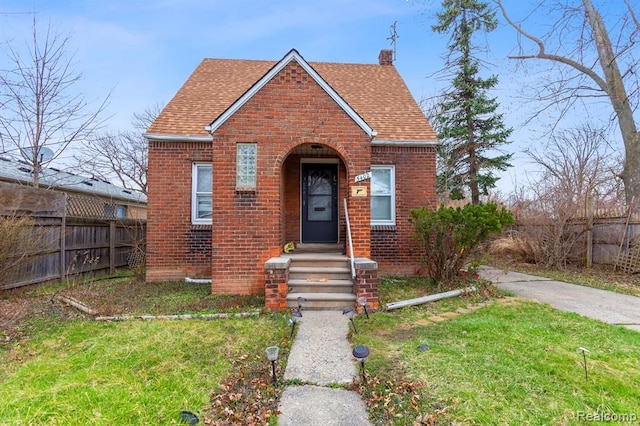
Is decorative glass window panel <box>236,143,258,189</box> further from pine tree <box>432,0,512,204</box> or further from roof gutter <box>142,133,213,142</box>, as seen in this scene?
pine tree <box>432,0,512,204</box>

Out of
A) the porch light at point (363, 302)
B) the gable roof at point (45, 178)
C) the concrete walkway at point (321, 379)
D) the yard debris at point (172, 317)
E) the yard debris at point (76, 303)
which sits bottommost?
the concrete walkway at point (321, 379)

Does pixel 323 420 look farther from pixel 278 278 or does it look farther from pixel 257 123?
pixel 257 123

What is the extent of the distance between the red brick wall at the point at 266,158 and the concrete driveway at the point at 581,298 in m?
3.78

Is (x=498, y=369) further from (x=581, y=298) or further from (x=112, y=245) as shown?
(x=112, y=245)

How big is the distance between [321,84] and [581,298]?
694 cm

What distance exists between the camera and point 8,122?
9.62m

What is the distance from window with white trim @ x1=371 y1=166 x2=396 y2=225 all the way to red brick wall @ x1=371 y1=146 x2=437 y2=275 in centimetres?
13

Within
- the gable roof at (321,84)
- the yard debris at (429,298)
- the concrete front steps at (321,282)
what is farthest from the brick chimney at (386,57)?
the yard debris at (429,298)

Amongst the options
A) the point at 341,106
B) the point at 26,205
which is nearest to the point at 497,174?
the point at 341,106

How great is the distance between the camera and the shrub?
20.1 ft

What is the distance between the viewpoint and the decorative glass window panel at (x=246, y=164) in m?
6.64

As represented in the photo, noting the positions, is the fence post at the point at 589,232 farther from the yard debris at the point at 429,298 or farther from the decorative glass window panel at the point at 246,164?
the decorative glass window panel at the point at 246,164

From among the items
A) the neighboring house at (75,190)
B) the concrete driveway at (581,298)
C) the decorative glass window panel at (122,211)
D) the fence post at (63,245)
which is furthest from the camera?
the decorative glass window panel at (122,211)

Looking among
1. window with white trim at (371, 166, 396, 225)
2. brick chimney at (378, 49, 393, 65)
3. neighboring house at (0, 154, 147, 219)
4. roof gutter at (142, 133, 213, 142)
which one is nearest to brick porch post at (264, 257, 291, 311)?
window with white trim at (371, 166, 396, 225)
